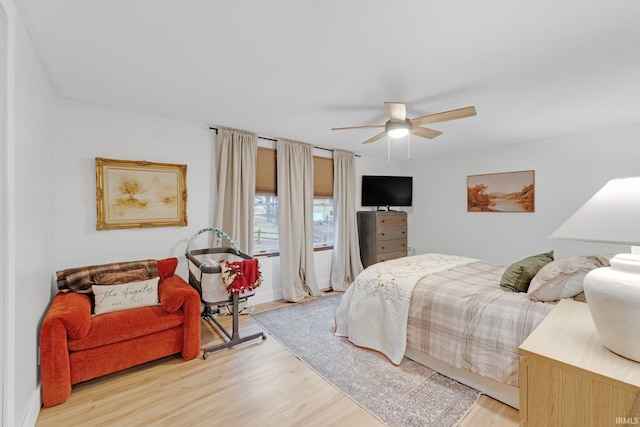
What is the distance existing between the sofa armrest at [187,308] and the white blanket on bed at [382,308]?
1.41 m

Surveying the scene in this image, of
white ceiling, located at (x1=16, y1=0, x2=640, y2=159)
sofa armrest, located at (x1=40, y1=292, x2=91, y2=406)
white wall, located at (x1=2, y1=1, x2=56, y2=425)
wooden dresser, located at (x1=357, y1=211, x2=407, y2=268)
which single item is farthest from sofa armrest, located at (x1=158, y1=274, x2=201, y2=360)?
wooden dresser, located at (x1=357, y1=211, x2=407, y2=268)

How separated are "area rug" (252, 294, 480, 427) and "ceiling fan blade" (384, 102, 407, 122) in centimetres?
222

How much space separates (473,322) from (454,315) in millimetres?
141

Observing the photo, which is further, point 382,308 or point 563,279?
point 382,308

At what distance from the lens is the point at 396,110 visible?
97.8 inches

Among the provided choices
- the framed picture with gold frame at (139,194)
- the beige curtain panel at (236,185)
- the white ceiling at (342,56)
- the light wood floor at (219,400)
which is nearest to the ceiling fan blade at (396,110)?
the white ceiling at (342,56)

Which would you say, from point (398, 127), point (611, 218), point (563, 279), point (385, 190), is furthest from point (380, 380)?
point (385, 190)

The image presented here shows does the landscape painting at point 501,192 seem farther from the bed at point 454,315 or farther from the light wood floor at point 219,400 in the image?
the light wood floor at point 219,400

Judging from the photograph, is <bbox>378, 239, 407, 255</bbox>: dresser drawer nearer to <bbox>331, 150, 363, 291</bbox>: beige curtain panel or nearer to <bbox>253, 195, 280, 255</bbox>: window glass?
<bbox>331, 150, 363, 291</bbox>: beige curtain panel

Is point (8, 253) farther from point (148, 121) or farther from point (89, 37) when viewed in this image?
point (148, 121)

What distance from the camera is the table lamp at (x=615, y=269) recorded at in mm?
989

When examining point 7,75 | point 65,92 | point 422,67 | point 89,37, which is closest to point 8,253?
point 7,75

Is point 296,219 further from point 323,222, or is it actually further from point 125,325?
point 125,325

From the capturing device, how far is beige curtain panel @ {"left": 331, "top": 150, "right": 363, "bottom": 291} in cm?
481
